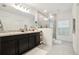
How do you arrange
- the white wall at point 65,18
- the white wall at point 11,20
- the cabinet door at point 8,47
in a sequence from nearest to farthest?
the cabinet door at point 8,47
the white wall at point 11,20
the white wall at point 65,18

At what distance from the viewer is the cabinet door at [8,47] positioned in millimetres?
2804

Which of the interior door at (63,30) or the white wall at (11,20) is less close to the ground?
the white wall at (11,20)

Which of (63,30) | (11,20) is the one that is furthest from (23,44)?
(63,30)

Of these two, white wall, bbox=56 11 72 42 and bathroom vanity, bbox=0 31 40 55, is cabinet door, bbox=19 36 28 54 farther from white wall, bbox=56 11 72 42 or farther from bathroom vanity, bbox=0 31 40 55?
white wall, bbox=56 11 72 42

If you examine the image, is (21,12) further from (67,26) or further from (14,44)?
(67,26)

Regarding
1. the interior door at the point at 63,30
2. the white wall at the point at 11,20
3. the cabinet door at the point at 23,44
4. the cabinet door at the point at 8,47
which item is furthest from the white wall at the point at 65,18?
the cabinet door at the point at 8,47

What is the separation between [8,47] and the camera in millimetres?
3008

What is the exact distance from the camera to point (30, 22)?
5.51m

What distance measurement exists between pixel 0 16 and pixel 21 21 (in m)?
1.12

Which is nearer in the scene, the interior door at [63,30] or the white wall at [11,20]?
the white wall at [11,20]

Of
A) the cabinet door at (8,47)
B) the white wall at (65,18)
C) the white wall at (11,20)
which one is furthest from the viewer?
the white wall at (65,18)

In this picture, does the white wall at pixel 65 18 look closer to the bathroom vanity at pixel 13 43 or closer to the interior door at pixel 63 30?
the interior door at pixel 63 30

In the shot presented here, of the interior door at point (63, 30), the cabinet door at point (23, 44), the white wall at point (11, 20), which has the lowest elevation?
the cabinet door at point (23, 44)

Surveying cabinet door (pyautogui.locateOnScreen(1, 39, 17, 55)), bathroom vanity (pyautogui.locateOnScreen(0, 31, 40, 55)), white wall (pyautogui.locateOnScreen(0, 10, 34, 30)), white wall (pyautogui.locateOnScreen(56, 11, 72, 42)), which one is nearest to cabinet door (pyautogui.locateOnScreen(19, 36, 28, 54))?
bathroom vanity (pyautogui.locateOnScreen(0, 31, 40, 55))
